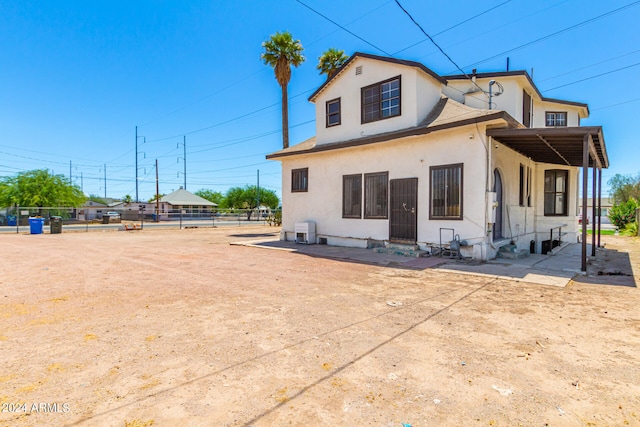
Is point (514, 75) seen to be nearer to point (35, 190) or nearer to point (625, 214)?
point (625, 214)

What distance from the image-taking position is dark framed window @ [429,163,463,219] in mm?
9148

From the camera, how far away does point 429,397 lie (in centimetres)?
244

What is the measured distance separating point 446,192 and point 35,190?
4235 centimetres

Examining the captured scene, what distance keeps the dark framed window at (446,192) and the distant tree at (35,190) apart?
4050 cm

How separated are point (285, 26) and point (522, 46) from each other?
16.2 metres

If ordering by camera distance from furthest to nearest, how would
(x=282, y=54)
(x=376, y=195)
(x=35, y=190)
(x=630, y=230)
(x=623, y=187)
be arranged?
(x=623, y=187) → (x=35, y=190) → (x=282, y=54) → (x=630, y=230) → (x=376, y=195)

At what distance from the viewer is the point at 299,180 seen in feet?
45.5

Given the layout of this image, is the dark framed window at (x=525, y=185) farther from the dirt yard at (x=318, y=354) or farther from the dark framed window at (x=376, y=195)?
the dirt yard at (x=318, y=354)

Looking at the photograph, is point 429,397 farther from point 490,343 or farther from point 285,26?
point 285,26

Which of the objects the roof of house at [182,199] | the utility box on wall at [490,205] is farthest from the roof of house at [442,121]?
the roof of house at [182,199]

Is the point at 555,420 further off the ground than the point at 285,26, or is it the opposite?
the point at 285,26

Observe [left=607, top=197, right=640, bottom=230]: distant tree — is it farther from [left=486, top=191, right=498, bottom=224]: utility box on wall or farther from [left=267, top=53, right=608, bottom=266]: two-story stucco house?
[left=486, top=191, right=498, bottom=224]: utility box on wall

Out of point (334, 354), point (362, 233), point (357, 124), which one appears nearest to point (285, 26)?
point (357, 124)

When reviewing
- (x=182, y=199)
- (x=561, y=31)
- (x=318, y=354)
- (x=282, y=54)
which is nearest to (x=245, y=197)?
(x=182, y=199)
